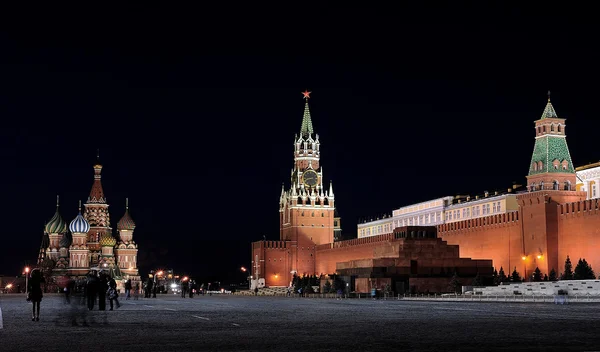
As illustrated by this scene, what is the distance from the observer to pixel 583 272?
143ft

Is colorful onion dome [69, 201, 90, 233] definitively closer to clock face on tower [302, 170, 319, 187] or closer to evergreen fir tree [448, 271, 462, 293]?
clock face on tower [302, 170, 319, 187]

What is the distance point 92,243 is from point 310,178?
24574 mm

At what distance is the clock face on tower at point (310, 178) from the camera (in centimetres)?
9550

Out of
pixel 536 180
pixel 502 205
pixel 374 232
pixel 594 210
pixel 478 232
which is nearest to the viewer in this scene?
pixel 594 210

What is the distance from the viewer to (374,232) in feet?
339

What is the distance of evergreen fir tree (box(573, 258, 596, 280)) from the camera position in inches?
1698

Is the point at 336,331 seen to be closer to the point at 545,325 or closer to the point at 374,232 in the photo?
the point at 545,325

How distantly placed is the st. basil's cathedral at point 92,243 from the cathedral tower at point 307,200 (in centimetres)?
1663

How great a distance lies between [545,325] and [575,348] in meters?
4.26

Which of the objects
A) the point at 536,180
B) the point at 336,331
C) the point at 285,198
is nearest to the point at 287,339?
the point at 336,331

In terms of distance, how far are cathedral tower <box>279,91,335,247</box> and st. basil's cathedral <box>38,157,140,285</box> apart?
54.6 ft

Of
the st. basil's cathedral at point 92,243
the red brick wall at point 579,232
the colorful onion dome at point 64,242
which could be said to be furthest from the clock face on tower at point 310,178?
the red brick wall at point 579,232

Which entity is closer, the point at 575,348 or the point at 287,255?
the point at 575,348

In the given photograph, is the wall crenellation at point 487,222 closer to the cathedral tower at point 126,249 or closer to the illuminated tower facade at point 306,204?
the illuminated tower facade at point 306,204
